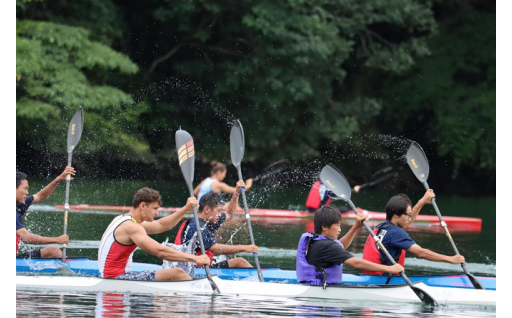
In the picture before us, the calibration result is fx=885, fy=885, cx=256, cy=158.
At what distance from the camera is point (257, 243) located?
44.1 ft

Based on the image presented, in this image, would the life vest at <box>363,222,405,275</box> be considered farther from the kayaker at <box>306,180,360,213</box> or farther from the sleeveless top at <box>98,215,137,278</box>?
the kayaker at <box>306,180,360,213</box>

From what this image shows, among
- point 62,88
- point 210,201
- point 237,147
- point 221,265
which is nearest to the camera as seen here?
point 210,201

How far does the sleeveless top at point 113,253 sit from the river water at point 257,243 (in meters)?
0.29

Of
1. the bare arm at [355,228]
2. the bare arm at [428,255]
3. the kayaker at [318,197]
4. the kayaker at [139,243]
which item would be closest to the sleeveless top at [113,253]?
the kayaker at [139,243]

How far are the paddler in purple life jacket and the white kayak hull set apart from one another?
122 millimetres

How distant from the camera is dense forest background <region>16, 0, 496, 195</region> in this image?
2252cm

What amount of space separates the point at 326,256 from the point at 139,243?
172 centimetres

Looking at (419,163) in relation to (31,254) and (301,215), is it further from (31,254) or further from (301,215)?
(301,215)

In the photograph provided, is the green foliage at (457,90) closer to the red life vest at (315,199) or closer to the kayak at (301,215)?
the kayak at (301,215)

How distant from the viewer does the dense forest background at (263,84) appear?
22516 millimetres

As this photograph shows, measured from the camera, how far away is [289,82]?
87.9ft

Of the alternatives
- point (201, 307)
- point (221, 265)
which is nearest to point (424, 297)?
point (201, 307)
